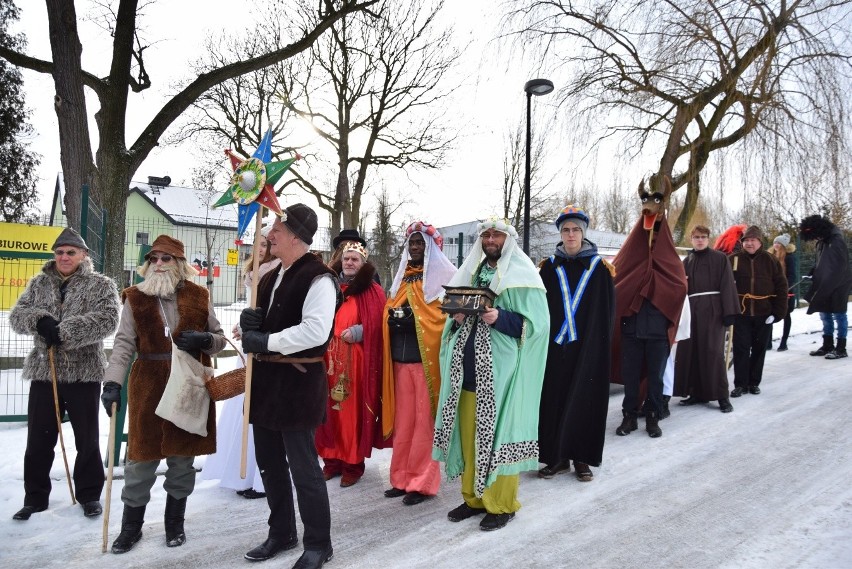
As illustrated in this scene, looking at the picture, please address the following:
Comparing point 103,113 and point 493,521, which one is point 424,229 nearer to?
point 493,521

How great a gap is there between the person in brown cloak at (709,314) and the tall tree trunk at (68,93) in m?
8.25

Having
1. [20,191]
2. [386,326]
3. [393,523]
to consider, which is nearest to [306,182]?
[20,191]

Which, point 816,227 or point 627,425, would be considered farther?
point 816,227

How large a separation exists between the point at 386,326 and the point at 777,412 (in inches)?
177

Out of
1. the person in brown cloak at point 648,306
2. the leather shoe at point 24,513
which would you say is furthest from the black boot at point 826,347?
the leather shoe at point 24,513

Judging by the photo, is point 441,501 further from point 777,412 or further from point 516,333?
point 777,412

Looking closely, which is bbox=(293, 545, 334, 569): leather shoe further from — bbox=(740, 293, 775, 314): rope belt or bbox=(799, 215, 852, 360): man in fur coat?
bbox=(799, 215, 852, 360): man in fur coat

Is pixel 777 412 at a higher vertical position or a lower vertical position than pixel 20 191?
lower

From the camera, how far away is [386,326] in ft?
16.0

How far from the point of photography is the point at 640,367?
5859 mm

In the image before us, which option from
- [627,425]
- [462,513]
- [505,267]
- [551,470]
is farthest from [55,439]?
[627,425]

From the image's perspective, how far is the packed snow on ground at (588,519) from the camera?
3434 millimetres

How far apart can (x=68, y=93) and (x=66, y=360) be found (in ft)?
20.3

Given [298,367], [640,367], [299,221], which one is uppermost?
[299,221]
